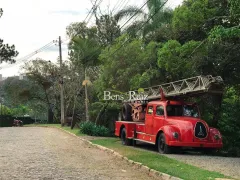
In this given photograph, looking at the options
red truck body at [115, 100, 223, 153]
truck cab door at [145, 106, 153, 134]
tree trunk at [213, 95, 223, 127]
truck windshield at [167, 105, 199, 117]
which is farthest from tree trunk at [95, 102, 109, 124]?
truck windshield at [167, 105, 199, 117]

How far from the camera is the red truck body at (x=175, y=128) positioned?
50.9ft

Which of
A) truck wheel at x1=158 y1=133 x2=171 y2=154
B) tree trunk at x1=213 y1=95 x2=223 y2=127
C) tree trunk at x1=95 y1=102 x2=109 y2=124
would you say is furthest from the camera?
tree trunk at x1=95 y1=102 x2=109 y2=124

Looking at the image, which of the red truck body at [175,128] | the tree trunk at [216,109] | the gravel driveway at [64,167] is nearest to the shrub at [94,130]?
the red truck body at [175,128]

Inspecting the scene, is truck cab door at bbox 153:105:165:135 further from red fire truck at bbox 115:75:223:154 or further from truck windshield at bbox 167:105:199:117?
truck windshield at bbox 167:105:199:117

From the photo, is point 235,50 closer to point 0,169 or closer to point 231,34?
point 231,34

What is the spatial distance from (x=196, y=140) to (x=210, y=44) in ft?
14.5

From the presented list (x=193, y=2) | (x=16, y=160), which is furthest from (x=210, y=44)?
(x=16, y=160)

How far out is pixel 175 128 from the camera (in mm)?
15805

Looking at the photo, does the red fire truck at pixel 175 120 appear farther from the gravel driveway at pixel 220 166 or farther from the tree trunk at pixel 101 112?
the tree trunk at pixel 101 112

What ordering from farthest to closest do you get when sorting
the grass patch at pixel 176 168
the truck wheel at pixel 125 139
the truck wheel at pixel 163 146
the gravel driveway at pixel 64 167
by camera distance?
1. the truck wheel at pixel 125 139
2. the truck wheel at pixel 163 146
3. the gravel driveway at pixel 64 167
4. the grass patch at pixel 176 168

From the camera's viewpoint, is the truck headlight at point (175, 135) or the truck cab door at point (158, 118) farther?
the truck cab door at point (158, 118)

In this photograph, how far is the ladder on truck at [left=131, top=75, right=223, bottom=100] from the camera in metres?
15.3

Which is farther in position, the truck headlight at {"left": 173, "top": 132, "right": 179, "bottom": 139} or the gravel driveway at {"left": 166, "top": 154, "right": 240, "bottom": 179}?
the truck headlight at {"left": 173, "top": 132, "right": 179, "bottom": 139}

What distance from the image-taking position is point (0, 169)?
40.1 ft
